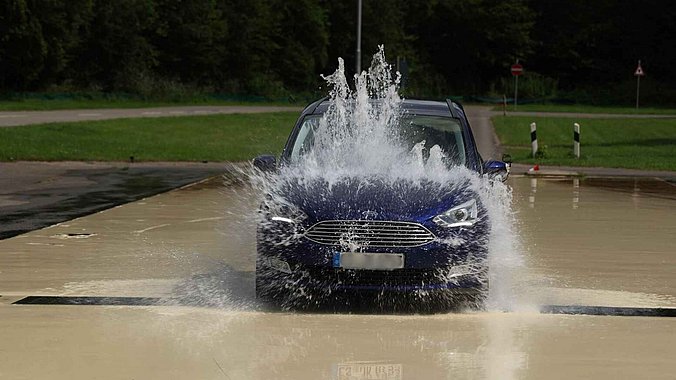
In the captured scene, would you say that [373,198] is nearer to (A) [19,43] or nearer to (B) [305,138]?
(B) [305,138]

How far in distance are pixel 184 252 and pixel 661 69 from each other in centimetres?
8549

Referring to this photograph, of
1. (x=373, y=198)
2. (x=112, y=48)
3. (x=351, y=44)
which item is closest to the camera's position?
(x=373, y=198)

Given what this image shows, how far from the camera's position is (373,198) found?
9828mm

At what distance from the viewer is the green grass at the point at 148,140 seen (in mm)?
31547

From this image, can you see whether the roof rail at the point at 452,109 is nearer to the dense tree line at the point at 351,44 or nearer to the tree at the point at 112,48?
the dense tree line at the point at 351,44

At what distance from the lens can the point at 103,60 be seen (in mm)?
82375

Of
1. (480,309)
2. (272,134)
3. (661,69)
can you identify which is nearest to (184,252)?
(480,309)

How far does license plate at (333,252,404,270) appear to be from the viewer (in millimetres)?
9555

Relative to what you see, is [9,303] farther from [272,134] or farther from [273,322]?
[272,134]

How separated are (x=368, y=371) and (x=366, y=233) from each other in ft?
6.97

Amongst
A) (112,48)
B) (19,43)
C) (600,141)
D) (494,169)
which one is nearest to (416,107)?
(494,169)

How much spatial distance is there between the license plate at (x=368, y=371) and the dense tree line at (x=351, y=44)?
67.8m

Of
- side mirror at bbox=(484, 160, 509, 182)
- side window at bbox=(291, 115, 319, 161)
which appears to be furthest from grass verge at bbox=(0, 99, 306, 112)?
side mirror at bbox=(484, 160, 509, 182)

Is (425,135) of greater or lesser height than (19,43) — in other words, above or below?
above
